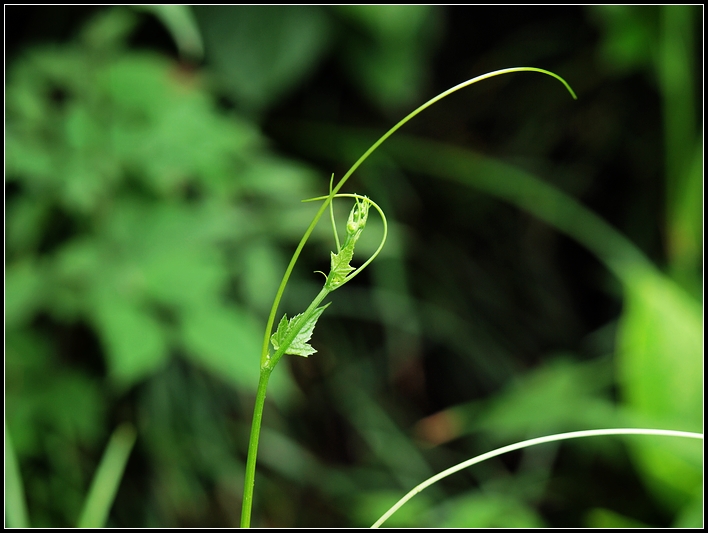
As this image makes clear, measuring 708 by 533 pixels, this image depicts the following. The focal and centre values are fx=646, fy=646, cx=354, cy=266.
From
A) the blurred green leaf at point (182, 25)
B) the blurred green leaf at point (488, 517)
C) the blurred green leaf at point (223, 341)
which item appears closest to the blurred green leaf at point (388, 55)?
the blurred green leaf at point (182, 25)

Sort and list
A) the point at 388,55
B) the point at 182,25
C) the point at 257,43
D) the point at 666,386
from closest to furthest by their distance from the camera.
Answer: the point at 182,25, the point at 666,386, the point at 257,43, the point at 388,55

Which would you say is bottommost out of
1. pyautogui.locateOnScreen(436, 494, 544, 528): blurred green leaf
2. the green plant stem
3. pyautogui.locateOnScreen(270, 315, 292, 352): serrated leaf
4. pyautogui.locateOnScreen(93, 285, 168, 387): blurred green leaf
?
the green plant stem

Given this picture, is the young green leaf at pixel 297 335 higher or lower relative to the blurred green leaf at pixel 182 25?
lower

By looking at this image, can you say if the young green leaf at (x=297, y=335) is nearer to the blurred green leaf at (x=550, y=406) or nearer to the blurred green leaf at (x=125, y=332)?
the blurred green leaf at (x=125, y=332)

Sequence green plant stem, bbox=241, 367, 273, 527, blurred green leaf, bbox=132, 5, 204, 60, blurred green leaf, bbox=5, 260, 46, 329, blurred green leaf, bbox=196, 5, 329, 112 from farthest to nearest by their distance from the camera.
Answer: blurred green leaf, bbox=196, 5, 329, 112, blurred green leaf, bbox=5, 260, 46, 329, blurred green leaf, bbox=132, 5, 204, 60, green plant stem, bbox=241, 367, 273, 527

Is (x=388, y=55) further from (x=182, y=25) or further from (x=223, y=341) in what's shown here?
(x=223, y=341)

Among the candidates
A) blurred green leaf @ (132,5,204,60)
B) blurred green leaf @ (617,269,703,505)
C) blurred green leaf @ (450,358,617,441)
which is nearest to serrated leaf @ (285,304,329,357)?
blurred green leaf @ (132,5,204,60)

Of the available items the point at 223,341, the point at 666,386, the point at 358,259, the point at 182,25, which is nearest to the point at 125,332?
the point at 223,341

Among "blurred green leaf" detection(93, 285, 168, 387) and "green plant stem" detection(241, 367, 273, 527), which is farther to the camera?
"blurred green leaf" detection(93, 285, 168, 387)

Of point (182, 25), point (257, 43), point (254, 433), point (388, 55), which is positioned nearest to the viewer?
point (254, 433)

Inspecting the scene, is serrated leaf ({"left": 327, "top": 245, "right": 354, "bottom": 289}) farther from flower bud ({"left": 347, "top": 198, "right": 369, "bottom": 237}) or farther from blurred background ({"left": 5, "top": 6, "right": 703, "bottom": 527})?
blurred background ({"left": 5, "top": 6, "right": 703, "bottom": 527})
